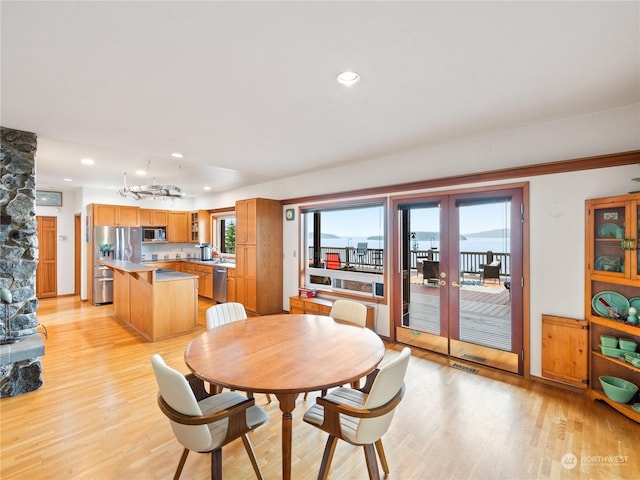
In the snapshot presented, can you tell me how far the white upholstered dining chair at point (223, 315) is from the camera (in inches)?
109

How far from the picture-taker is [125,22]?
1531 millimetres

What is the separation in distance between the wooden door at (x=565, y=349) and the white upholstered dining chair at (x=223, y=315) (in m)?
2.83

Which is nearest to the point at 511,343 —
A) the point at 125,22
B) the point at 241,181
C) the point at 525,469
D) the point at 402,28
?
the point at 525,469

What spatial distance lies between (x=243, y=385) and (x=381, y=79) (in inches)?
86.5

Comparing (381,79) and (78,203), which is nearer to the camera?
(381,79)

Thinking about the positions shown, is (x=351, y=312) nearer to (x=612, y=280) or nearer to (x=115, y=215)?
(x=612, y=280)

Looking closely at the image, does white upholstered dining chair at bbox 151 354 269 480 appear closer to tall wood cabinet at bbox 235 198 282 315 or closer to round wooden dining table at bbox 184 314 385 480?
round wooden dining table at bbox 184 314 385 480

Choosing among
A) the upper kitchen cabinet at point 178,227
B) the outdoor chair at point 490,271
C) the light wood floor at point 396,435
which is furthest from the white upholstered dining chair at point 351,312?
the upper kitchen cabinet at point 178,227

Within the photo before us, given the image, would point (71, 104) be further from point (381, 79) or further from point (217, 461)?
point (217, 461)

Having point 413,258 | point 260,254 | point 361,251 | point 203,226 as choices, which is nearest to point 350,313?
point 413,258

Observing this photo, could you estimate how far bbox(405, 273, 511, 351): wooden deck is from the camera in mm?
3381

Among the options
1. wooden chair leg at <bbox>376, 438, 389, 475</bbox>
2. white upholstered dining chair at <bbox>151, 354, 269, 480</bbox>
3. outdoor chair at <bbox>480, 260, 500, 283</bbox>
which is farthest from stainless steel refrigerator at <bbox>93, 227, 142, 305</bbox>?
outdoor chair at <bbox>480, 260, 500, 283</bbox>

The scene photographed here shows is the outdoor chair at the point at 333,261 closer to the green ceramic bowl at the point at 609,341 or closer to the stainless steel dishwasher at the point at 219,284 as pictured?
the stainless steel dishwasher at the point at 219,284

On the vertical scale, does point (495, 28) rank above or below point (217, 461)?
above
